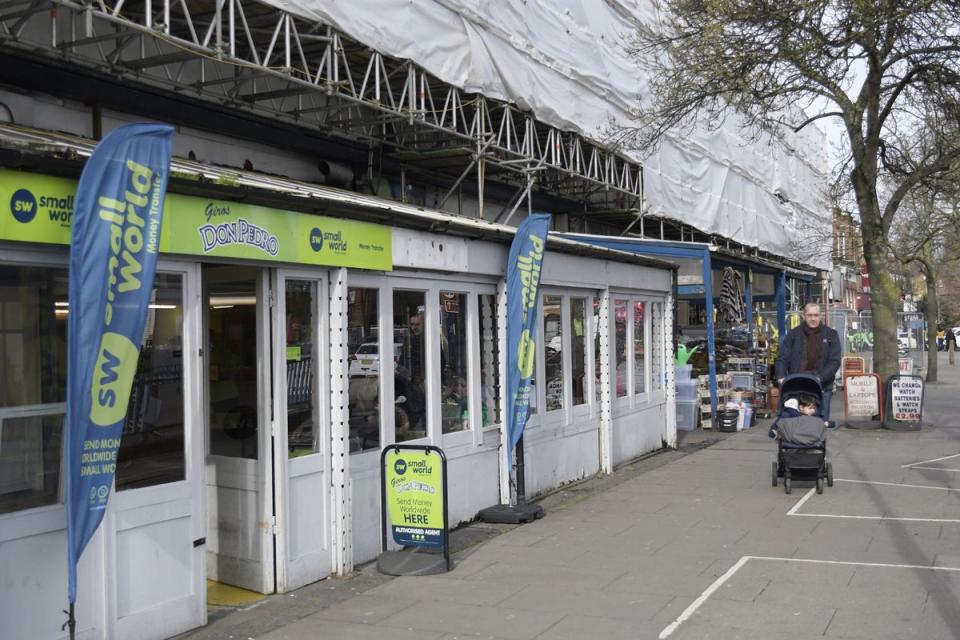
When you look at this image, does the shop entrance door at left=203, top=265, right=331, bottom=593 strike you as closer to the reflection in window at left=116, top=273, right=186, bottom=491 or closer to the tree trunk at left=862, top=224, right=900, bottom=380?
the reflection in window at left=116, top=273, right=186, bottom=491

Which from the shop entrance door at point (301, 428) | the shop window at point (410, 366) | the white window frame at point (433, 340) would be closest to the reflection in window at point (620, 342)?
the white window frame at point (433, 340)

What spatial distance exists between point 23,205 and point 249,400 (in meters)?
2.53

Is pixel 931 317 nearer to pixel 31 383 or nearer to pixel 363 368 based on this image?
pixel 363 368

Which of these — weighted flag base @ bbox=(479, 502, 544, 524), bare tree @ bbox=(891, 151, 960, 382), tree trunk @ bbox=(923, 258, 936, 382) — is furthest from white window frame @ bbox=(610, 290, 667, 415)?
tree trunk @ bbox=(923, 258, 936, 382)

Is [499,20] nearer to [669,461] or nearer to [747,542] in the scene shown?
[669,461]

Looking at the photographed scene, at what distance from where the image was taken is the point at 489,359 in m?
10.1

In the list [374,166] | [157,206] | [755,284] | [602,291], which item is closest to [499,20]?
[374,166]

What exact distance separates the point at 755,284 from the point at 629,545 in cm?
1930

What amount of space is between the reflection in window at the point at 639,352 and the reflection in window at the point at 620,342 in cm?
42

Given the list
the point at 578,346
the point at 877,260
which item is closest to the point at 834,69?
the point at 877,260

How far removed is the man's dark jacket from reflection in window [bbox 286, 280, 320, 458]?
626 cm

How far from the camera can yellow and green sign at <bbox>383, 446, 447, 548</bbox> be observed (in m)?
7.52

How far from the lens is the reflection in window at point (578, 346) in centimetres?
1198

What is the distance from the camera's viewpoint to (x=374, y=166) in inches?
538
